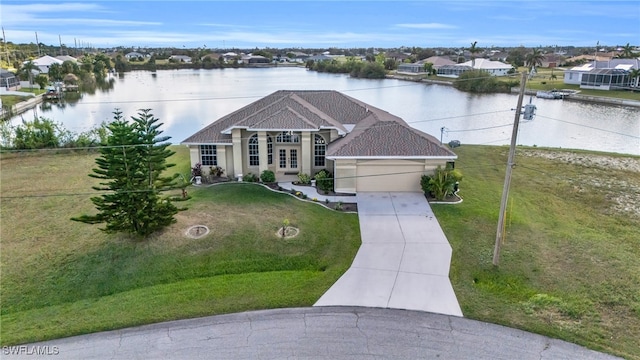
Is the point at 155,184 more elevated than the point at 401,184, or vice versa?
the point at 155,184

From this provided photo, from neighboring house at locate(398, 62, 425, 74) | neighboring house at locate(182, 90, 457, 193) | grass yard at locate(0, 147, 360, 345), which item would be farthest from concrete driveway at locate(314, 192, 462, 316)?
neighboring house at locate(398, 62, 425, 74)

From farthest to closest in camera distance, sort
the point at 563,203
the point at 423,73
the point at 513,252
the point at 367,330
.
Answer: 1. the point at 423,73
2. the point at 563,203
3. the point at 513,252
4. the point at 367,330

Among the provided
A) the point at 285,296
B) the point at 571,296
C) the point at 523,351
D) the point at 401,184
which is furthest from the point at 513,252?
the point at 285,296

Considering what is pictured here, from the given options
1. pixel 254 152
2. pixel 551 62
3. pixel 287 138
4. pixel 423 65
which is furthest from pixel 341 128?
pixel 551 62

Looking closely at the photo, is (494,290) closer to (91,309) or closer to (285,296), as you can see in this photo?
(285,296)

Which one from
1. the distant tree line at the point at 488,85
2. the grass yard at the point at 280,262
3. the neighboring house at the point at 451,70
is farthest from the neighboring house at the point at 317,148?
the neighboring house at the point at 451,70

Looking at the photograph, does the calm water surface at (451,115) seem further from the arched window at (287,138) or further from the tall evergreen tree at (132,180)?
the tall evergreen tree at (132,180)

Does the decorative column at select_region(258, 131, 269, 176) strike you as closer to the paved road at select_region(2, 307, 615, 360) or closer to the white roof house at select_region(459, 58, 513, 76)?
the paved road at select_region(2, 307, 615, 360)
